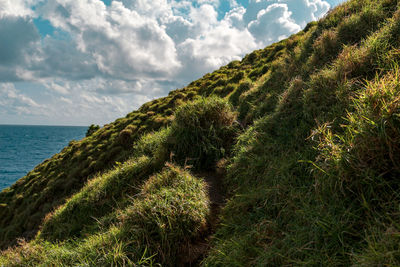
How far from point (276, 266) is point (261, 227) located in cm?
61

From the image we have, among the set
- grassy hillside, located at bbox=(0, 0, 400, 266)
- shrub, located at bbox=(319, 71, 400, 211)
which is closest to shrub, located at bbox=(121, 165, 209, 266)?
grassy hillside, located at bbox=(0, 0, 400, 266)

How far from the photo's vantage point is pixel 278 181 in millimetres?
3648

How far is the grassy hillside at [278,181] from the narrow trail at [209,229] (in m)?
0.02

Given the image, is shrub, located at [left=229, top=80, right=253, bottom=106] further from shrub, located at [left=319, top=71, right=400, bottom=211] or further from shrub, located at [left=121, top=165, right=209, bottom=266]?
shrub, located at [left=319, top=71, right=400, bottom=211]

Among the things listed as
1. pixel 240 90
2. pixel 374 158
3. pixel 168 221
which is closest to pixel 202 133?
pixel 168 221

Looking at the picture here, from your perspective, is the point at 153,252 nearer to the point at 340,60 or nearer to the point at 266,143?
the point at 266,143

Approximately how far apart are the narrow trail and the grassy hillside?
21 millimetres

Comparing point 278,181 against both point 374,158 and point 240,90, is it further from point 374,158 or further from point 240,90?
point 240,90

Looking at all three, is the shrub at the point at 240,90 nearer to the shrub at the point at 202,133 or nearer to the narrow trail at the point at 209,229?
the shrub at the point at 202,133

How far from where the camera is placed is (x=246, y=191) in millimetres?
4109

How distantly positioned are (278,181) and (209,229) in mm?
1485

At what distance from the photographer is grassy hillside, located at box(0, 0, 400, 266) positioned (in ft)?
8.07

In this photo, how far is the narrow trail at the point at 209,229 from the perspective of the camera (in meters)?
3.66

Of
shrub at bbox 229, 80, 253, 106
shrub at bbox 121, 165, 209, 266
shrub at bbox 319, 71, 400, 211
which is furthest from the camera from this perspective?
shrub at bbox 229, 80, 253, 106
